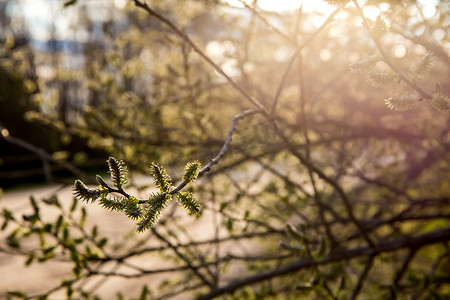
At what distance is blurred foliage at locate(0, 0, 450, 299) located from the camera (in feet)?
5.20

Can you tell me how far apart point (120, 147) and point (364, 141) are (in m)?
2.37

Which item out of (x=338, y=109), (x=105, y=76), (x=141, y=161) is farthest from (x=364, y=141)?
(x=105, y=76)

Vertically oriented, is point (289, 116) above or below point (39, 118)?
above

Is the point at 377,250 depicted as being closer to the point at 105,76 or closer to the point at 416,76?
the point at 416,76

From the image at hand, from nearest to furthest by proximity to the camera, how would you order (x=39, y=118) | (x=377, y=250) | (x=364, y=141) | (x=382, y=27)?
1. (x=382, y=27)
2. (x=377, y=250)
3. (x=39, y=118)
4. (x=364, y=141)

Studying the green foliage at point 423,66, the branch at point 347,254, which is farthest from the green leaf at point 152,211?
the branch at point 347,254

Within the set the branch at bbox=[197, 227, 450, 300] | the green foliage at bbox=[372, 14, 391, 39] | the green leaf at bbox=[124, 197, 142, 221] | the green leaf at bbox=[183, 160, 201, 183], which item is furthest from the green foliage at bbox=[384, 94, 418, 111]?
the branch at bbox=[197, 227, 450, 300]

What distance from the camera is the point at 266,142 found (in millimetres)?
2307

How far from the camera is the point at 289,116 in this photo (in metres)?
3.66

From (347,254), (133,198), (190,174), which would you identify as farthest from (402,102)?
(347,254)

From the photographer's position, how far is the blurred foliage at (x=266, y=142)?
1586mm

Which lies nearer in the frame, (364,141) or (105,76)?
(105,76)

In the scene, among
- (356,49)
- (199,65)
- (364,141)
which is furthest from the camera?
(199,65)

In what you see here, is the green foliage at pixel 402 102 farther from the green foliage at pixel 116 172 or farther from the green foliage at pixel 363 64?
the green foliage at pixel 116 172
